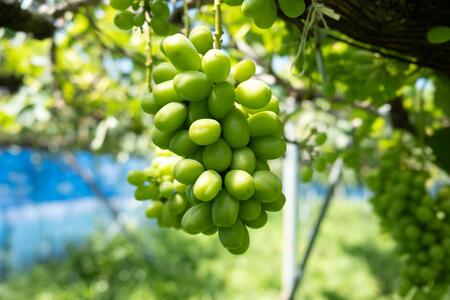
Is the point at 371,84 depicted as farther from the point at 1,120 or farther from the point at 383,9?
the point at 1,120

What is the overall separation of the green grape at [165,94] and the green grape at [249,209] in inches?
6.6

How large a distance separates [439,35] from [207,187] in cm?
46

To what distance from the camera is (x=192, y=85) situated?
1.77ft

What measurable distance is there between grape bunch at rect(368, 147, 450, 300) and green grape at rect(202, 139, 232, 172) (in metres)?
0.88

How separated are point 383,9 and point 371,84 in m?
0.36

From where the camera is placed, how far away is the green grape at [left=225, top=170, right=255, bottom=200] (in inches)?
21.0

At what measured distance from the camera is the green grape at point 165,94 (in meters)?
0.59

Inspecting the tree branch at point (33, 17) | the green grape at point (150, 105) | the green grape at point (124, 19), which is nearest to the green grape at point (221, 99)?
the green grape at point (150, 105)

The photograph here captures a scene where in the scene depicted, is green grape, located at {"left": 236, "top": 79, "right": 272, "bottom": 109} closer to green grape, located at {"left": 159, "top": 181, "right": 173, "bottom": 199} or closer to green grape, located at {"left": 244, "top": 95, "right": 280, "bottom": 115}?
green grape, located at {"left": 244, "top": 95, "right": 280, "bottom": 115}

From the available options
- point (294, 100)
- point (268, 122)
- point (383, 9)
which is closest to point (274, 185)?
point (268, 122)

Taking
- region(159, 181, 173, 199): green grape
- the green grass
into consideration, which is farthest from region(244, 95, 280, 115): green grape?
the green grass

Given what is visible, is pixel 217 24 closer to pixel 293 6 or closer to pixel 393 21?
pixel 293 6

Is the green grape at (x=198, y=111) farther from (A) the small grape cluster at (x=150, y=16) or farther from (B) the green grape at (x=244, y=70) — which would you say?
(A) the small grape cluster at (x=150, y=16)

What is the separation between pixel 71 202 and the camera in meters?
8.14
